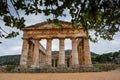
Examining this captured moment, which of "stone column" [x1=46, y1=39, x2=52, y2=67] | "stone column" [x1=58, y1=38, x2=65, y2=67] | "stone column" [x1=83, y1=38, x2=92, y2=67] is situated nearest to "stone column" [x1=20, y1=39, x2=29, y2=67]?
"stone column" [x1=46, y1=39, x2=52, y2=67]

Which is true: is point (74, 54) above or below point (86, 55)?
above

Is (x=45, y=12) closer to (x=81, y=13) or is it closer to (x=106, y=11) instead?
(x=81, y=13)

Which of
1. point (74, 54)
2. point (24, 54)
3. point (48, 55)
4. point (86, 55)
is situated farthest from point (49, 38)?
point (86, 55)

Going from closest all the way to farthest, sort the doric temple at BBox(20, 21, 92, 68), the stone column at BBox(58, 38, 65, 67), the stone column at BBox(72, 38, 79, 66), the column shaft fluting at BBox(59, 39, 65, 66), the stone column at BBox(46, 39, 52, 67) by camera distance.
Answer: the stone column at BBox(72, 38, 79, 66), the stone column at BBox(58, 38, 65, 67), the column shaft fluting at BBox(59, 39, 65, 66), the stone column at BBox(46, 39, 52, 67), the doric temple at BBox(20, 21, 92, 68)

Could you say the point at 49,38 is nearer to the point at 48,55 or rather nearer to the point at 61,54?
the point at 48,55

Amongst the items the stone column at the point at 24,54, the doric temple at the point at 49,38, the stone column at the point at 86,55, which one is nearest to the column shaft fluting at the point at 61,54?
the doric temple at the point at 49,38

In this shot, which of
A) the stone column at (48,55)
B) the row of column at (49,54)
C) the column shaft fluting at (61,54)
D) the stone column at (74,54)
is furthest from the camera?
the stone column at (48,55)

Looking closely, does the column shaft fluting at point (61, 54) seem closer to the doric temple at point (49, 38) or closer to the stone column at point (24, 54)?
the doric temple at point (49, 38)

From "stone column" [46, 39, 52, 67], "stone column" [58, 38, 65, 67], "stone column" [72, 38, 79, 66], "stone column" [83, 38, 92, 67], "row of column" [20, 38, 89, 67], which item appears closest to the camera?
"stone column" [72, 38, 79, 66]

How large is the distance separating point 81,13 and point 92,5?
24.9 inches

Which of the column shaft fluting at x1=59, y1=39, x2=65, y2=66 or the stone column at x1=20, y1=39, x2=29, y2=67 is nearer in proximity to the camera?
the column shaft fluting at x1=59, y1=39, x2=65, y2=66

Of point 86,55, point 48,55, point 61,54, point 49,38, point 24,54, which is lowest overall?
point 86,55

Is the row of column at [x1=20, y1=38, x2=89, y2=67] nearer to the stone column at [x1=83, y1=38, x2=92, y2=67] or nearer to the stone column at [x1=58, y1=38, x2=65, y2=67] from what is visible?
the stone column at [x1=58, y1=38, x2=65, y2=67]

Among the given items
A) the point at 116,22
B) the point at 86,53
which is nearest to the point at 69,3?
the point at 116,22
